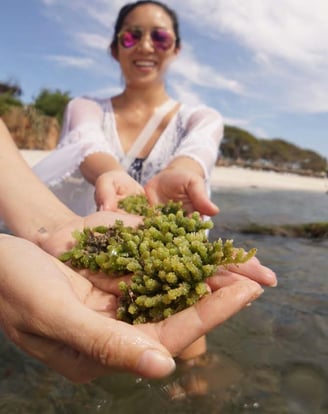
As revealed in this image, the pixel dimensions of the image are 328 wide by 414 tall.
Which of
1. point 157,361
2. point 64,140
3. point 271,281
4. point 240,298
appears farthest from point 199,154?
point 157,361

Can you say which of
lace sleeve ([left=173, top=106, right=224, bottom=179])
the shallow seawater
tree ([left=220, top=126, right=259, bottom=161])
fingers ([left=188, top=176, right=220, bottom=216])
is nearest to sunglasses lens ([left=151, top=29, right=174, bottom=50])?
lace sleeve ([left=173, top=106, right=224, bottom=179])

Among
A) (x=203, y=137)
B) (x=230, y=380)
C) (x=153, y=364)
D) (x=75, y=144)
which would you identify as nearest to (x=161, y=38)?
(x=203, y=137)

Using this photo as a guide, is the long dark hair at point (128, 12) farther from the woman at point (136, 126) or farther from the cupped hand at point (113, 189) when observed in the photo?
the cupped hand at point (113, 189)

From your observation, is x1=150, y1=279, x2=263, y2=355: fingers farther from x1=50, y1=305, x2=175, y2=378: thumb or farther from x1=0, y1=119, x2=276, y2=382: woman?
x1=50, y1=305, x2=175, y2=378: thumb

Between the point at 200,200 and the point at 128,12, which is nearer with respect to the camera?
the point at 200,200

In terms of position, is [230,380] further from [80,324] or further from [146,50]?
[146,50]

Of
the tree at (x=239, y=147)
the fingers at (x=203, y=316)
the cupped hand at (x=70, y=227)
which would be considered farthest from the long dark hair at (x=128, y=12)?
the tree at (x=239, y=147)
